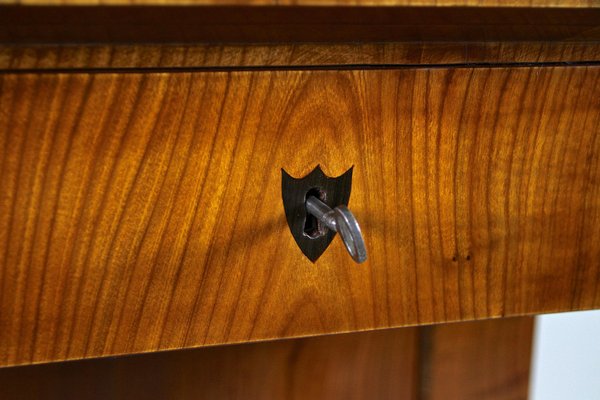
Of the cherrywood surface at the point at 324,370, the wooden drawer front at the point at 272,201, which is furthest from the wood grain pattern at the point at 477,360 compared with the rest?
the wooden drawer front at the point at 272,201

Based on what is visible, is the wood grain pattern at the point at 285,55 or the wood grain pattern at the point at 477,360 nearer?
the wood grain pattern at the point at 285,55

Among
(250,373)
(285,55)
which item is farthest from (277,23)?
(250,373)

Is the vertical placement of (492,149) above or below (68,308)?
above

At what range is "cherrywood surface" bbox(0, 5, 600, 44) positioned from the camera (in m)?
0.25

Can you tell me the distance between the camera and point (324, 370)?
0.53m

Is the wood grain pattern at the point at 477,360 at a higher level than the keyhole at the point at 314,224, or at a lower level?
higher

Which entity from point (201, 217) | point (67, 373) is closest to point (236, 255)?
point (201, 217)

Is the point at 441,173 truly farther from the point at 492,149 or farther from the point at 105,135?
the point at 105,135

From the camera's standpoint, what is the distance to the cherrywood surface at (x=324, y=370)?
0.48 metres

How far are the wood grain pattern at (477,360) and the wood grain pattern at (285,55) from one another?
0.26 m

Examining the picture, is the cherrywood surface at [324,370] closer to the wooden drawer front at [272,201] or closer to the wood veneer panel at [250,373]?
the wood veneer panel at [250,373]

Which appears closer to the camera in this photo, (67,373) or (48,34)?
(48,34)

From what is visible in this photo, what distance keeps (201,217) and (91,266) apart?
0.16 feet

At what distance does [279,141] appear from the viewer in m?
0.32
